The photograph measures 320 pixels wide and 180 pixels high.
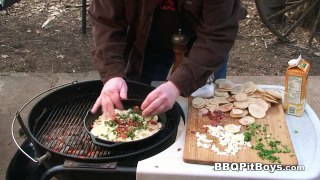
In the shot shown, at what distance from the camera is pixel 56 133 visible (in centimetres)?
135

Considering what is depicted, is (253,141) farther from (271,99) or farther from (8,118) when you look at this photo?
(8,118)

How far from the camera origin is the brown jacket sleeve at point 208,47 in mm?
1309

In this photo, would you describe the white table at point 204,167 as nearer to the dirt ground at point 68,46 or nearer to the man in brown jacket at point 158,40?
the man in brown jacket at point 158,40

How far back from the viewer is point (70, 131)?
137cm

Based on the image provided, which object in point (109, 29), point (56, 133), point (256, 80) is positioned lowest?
point (256, 80)

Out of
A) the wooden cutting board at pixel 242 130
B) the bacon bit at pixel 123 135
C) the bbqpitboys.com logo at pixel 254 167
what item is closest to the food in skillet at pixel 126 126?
the bacon bit at pixel 123 135

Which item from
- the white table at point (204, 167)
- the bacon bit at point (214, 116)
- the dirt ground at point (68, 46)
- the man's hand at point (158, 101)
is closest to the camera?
the white table at point (204, 167)

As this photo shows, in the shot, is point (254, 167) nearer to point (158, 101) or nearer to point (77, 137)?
point (158, 101)

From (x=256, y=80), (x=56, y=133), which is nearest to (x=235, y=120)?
(x=56, y=133)

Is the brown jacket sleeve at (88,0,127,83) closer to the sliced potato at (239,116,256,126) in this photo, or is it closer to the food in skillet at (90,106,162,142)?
the food in skillet at (90,106,162,142)

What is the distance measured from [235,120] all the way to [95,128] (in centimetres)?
41

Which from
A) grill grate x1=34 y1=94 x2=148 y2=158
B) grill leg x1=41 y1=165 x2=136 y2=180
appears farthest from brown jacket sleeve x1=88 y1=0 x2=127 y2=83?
grill leg x1=41 y1=165 x2=136 y2=180

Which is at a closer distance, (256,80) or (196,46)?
(196,46)

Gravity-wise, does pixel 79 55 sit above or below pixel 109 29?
below
